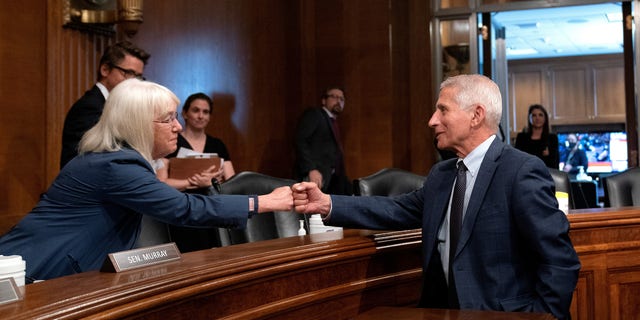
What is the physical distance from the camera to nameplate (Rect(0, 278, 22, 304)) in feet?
4.37

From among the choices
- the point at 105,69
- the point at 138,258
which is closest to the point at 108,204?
the point at 138,258

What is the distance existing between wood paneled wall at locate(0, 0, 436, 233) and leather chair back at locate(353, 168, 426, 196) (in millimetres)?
1668

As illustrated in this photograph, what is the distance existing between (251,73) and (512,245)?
448 centimetres

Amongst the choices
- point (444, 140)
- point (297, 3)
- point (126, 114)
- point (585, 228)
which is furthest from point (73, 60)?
point (297, 3)

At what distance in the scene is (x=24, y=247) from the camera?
2123 millimetres

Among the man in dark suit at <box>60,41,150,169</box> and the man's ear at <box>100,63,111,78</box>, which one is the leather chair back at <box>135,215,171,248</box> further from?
the man's ear at <box>100,63,111,78</box>

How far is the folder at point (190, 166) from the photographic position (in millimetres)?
4004

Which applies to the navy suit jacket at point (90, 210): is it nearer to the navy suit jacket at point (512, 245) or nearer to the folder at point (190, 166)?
the navy suit jacket at point (512, 245)

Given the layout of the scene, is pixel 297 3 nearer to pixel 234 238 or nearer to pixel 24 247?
pixel 234 238

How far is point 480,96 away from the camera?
2.39 meters

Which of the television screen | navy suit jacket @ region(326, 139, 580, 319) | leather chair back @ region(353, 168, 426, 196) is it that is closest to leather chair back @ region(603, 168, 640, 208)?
leather chair back @ region(353, 168, 426, 196)

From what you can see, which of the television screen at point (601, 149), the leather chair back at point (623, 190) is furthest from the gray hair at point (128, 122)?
the television screen at point (601, 149)

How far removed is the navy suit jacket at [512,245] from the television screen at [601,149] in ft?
31.8

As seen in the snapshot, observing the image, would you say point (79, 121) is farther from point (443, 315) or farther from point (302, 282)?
point (443, 315)
